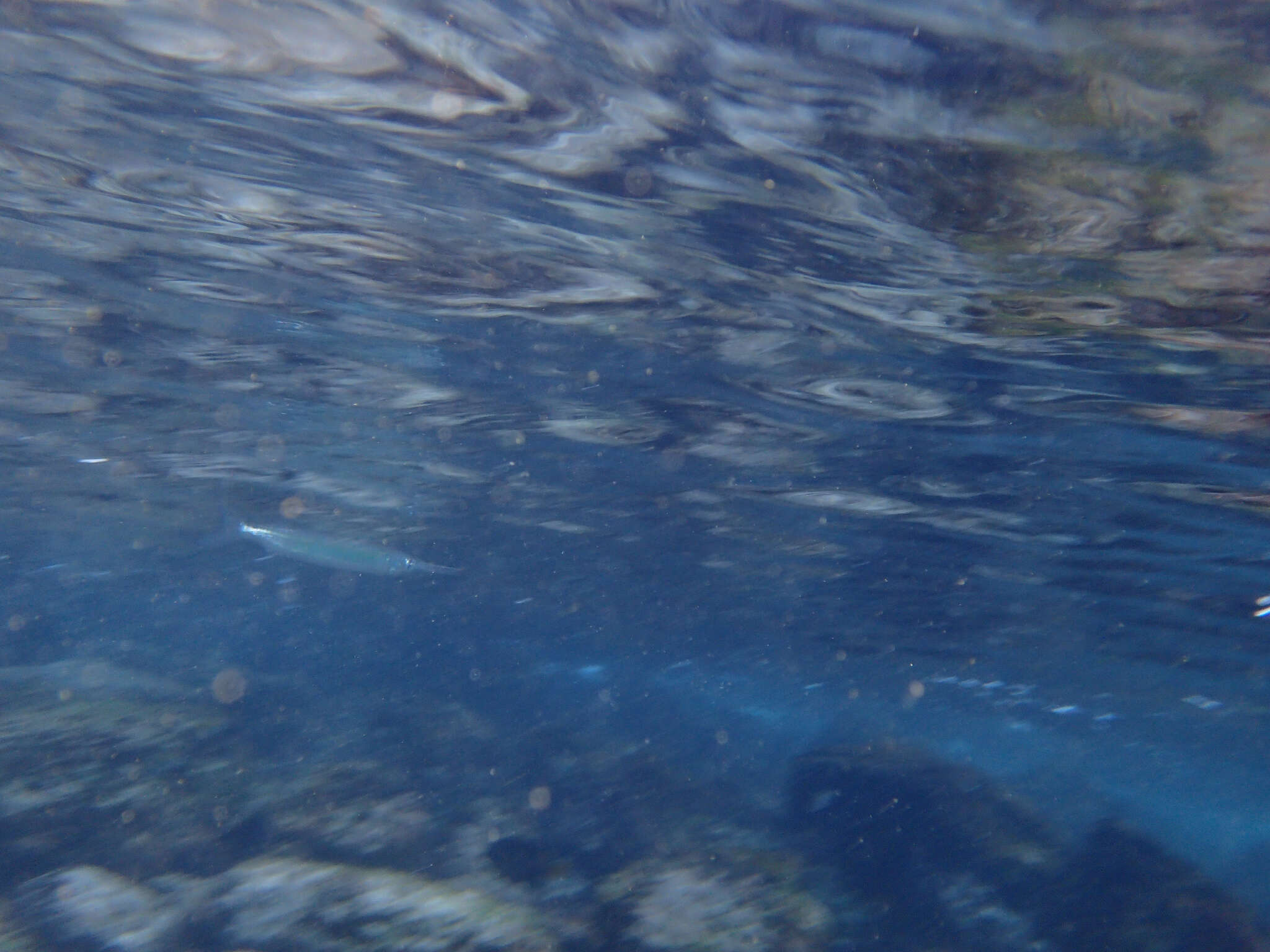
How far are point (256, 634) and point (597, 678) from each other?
1162 inches

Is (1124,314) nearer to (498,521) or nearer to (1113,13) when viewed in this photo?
(1113,13)

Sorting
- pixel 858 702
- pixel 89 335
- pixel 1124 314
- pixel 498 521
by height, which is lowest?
pixel 858 702

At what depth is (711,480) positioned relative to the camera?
1714 centimetres

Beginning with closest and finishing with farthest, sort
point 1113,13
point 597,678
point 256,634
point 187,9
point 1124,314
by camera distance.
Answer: point 1113,13 < point 187,9 < point 1124,314 < point 597,678 < point 256,634

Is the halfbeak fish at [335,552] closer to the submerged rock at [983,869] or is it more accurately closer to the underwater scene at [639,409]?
the underwater scene at [639,409]

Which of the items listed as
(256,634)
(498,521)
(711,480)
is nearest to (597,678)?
(256,634)

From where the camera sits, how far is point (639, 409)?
14.3 meters

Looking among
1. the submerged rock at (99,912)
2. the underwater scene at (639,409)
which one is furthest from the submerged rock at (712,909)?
the submerged rock at (99,912)

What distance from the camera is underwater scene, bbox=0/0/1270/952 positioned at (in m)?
6.49

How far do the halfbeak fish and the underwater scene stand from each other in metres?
0.32

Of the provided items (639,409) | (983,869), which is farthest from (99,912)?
(983,869)

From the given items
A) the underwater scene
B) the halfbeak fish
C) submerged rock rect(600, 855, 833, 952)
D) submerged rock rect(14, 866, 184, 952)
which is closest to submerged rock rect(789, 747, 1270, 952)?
the underwater scene

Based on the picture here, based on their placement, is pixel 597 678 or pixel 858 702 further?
pixel 597 678

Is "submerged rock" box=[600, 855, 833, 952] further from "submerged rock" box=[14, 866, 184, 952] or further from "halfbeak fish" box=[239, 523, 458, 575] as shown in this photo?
"halfbeak fish" box=[239, 523, 458, 575]
